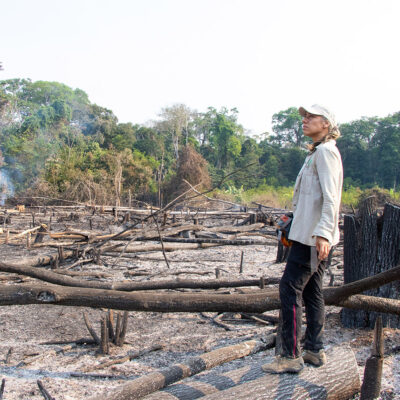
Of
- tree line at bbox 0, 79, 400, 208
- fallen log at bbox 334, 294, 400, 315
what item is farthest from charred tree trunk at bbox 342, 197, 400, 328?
tree line at bbox 0, 79, 400, 208

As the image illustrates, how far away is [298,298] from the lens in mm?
2498

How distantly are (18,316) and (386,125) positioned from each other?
164 ft

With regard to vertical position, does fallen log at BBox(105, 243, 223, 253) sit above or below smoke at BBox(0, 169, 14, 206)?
below

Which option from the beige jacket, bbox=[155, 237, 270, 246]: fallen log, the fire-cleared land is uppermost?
the beige jacket

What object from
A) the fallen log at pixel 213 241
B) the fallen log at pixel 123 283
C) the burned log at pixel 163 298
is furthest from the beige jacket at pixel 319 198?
the fallen log at pixel 213 241

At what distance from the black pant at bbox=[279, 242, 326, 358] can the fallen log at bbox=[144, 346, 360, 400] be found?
0.52 ft

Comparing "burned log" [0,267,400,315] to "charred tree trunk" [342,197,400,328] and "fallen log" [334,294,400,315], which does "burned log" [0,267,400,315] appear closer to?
"fallen log" [334,294,400,315]

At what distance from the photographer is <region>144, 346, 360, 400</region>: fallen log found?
2.29 metres

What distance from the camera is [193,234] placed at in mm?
11750

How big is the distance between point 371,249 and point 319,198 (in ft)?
7.24

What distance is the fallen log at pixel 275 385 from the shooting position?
7.50 feet

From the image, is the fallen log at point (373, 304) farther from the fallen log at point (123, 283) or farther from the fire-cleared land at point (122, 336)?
the fallen log at point (123, 283)

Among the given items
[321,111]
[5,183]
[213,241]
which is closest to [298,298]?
[321,111]

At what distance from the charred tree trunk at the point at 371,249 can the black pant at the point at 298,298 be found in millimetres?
1874
